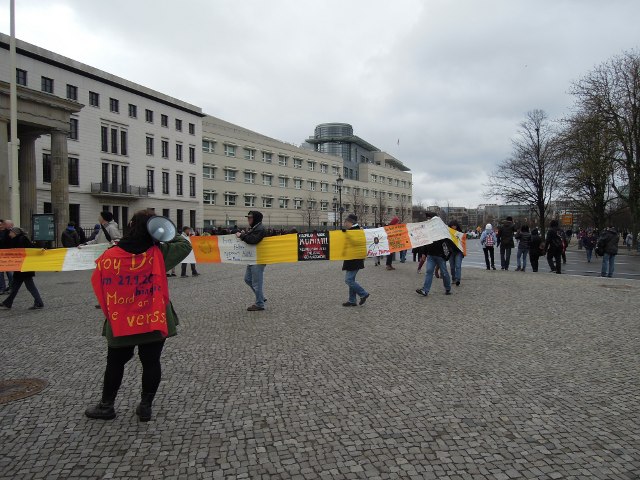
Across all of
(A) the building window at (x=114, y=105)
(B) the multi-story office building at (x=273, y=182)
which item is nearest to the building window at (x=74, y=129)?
(A) the building window at (x=114, y=105)

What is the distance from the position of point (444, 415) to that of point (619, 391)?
74.6 inches

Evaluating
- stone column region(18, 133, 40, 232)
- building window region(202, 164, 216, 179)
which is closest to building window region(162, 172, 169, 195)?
building window region(202, 164, 216, 179)

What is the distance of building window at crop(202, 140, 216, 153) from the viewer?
217 ft

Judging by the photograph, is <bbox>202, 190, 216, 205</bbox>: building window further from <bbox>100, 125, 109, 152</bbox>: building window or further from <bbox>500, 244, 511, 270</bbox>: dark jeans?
<bbox>500, 244, 511, 270</bbox>: dark jeans

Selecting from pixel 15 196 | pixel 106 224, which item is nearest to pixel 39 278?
pixel 15 196

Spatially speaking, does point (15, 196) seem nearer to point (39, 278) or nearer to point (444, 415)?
point (39, 278)

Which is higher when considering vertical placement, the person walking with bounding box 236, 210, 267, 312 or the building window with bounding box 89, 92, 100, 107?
the building window with bounding box 89, 92, 100, 107

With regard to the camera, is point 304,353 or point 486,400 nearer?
point 486,400

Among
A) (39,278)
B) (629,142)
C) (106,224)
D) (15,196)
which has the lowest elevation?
(39,278)

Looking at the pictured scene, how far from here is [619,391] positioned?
A: 13.9ft

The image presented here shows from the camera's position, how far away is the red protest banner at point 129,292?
11.6ft

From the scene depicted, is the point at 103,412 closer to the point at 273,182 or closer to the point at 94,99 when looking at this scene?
the point at 94,99

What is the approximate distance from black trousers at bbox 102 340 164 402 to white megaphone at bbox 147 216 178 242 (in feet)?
2.83

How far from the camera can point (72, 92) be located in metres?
43.8
